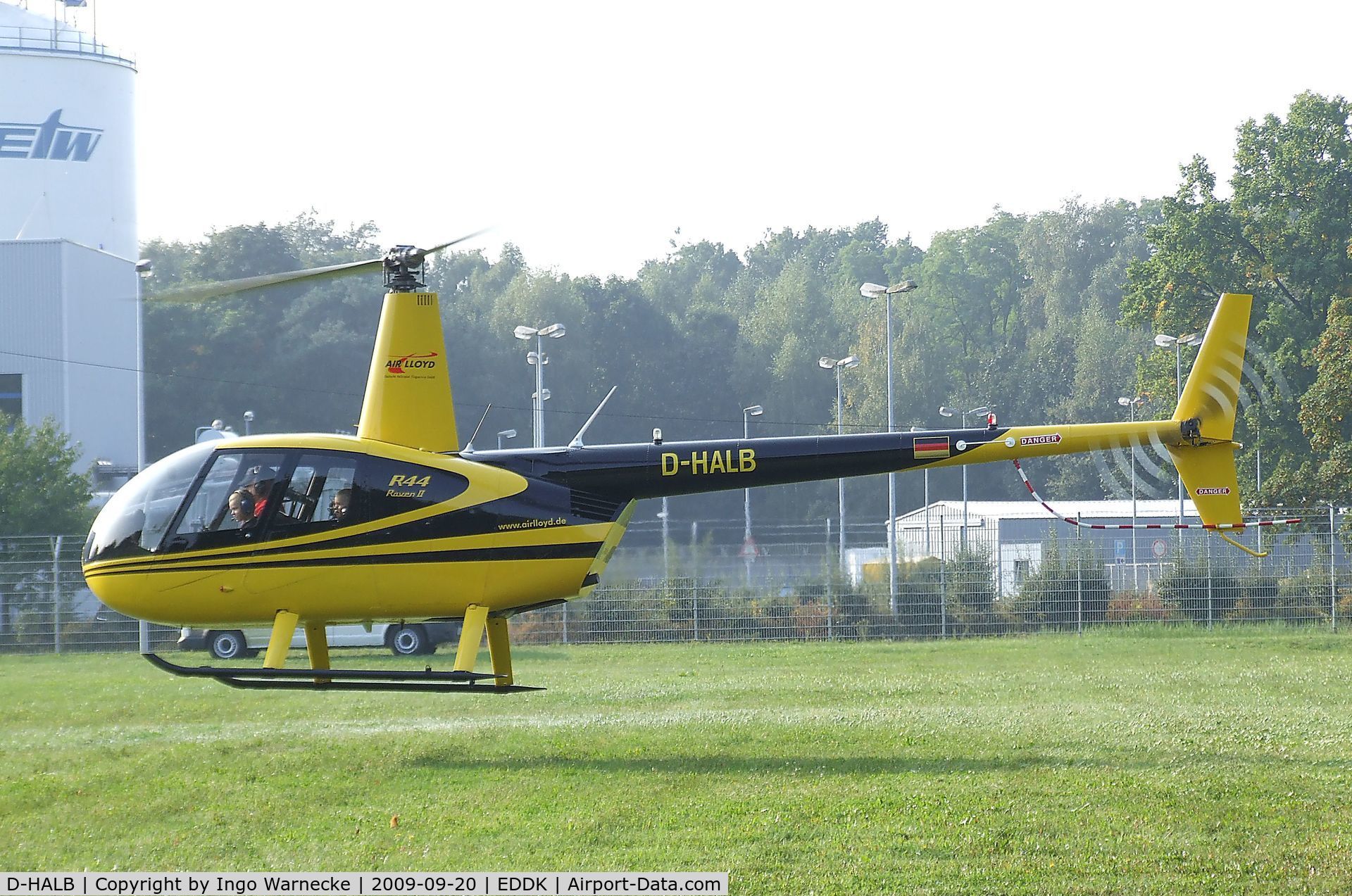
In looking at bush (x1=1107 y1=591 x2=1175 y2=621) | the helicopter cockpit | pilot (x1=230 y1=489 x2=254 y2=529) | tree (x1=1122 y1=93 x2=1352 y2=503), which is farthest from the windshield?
tree (x1=1122 y1=93 x2=1352 y2=503)

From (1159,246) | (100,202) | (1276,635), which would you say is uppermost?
(100,202)

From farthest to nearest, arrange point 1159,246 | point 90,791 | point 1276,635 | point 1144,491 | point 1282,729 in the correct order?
point 1144,491 < point 1159,246 < point 1276,635 < point 1282,729 < point 90,791

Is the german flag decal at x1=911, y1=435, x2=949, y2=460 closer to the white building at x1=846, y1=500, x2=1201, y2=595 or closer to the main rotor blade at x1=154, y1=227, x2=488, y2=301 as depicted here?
the main rotor blade at x1=154, y1=227, x2=488, y2=301

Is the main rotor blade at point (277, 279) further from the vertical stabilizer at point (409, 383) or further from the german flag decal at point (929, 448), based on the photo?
the german flag decal at point (929, 448)

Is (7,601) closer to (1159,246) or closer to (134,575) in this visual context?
(134,575)

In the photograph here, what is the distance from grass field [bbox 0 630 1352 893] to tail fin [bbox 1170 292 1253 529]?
2.27m

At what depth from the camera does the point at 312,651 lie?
13.5 metres

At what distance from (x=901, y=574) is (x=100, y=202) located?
34335mm

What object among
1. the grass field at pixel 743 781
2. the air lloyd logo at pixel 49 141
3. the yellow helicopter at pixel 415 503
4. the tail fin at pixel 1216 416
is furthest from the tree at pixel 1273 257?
the air lloyd logo at pixel 49 141

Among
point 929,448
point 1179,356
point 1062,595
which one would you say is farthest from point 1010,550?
point 929,448

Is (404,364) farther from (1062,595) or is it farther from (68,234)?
(68,234)

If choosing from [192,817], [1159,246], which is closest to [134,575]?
[192,817]

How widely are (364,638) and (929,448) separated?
15878 millimetres

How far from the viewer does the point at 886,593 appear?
28.1 meters
